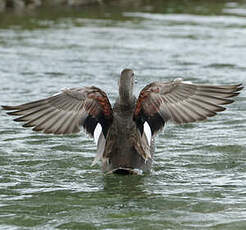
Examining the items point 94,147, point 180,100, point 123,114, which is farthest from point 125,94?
point 94,147

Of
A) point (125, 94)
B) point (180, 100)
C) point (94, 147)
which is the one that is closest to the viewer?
point (180, 100)

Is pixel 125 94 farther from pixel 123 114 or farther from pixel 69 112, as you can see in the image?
pixel 69 112

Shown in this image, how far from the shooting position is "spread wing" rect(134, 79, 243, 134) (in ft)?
25.6

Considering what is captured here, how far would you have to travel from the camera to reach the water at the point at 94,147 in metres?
7.05

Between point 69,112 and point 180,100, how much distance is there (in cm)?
122

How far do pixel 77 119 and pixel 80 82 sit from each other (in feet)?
18.0

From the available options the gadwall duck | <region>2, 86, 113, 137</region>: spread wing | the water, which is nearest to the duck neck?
the gadwall duck

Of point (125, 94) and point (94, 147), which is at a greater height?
point (125, 94)

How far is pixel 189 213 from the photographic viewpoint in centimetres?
696

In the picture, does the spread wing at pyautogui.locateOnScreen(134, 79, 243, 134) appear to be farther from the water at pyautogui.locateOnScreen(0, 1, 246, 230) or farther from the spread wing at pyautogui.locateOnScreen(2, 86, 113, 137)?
→ the water at pyautogui.locateOnScreen(0, 1, 246, 230)

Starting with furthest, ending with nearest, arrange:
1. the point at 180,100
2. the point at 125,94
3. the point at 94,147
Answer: the point at 94,147 → the point at 125,94 → the point at 180,100

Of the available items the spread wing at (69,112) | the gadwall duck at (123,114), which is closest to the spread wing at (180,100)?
the gadwall duck at (123,114)

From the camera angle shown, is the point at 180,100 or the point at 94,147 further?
the point at 94,147

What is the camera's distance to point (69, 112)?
8219 millimetres
